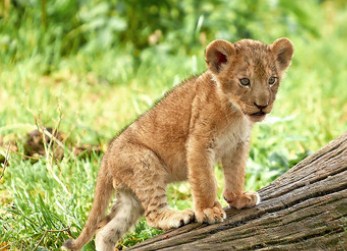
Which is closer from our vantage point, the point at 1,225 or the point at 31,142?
the point at 1,225

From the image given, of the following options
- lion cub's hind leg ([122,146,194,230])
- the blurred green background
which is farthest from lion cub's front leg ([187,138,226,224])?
the blurred green background

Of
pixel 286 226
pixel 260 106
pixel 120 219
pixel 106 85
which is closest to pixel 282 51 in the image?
pixel 260 106

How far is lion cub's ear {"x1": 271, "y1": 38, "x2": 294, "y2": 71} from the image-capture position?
15.2 ft

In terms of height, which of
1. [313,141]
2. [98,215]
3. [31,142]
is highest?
[31,142]

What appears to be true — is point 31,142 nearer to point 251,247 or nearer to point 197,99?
point 197,99

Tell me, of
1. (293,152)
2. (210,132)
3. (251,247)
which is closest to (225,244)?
(251,247)

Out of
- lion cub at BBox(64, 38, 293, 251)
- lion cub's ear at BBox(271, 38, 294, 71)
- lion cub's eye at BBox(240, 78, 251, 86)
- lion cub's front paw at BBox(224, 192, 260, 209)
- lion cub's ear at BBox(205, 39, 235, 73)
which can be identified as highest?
lion cub's ear at BBox(205, 39, 235, 73)

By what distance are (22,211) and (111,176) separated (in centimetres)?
84

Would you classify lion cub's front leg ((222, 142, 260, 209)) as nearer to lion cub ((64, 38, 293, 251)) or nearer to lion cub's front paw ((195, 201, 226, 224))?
lion cub ((64, 38, 293, 251))

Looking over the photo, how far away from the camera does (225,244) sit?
4445 mm

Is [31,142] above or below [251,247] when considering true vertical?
above

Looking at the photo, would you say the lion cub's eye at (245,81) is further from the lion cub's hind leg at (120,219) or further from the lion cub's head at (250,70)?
the lion cub's hind leg at (120,219)

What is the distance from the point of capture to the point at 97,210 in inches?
193

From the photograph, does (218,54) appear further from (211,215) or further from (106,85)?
(106,85)
